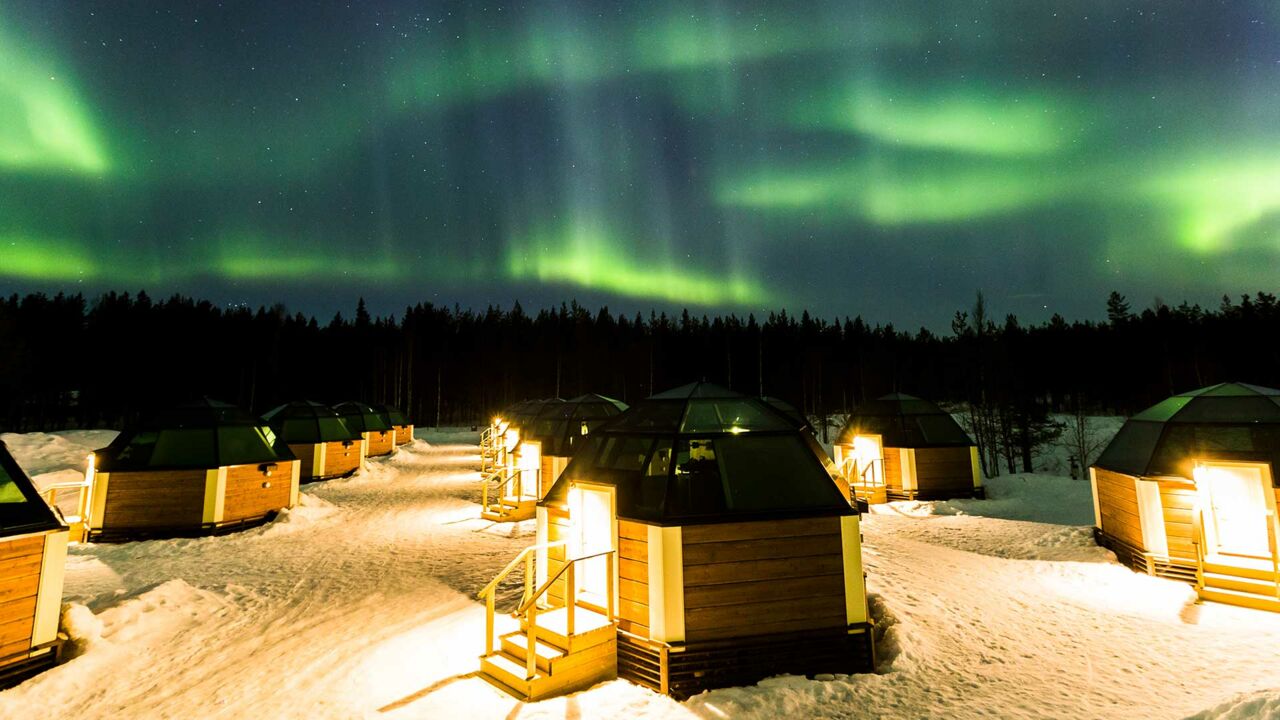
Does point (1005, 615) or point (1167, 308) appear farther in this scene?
point (1167, 308)

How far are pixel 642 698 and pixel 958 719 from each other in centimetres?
384

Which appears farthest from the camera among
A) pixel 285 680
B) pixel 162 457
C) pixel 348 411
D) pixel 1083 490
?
pixel 348 411

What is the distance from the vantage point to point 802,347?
60.4 m

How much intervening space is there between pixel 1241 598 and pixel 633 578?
11691 millimetres

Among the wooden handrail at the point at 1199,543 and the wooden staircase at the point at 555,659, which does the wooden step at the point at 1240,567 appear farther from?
the wooden staircase at the point at 555,659

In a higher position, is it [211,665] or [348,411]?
[348,411]

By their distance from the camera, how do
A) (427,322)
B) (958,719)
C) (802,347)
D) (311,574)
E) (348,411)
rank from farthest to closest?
1. (427,322)
2. (802,347)
3. (348,411)
4. (311,574)
5. (958,719)

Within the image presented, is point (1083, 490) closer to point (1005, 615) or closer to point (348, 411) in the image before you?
point (1005, 615)

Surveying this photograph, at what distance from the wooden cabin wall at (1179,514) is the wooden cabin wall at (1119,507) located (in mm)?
492

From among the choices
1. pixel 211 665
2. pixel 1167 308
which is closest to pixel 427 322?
pixel 211 665

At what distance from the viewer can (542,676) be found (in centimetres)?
648

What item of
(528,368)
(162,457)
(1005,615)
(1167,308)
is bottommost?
(1005,615)

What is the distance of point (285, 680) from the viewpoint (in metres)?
7.16

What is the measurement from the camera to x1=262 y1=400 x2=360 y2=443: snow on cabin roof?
25.6m
